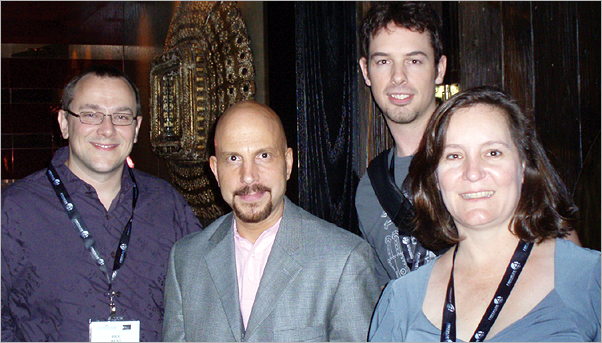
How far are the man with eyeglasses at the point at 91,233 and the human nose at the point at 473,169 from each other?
1246 millimetres

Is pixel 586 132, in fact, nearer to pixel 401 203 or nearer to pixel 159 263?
pixel 401 203

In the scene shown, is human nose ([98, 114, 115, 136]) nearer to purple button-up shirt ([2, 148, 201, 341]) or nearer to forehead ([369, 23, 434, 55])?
purple button-up shirt ([2, 148, 201, 341])

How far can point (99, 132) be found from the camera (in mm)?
2463

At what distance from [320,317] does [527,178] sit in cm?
71

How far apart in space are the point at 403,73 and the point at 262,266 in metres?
0.75

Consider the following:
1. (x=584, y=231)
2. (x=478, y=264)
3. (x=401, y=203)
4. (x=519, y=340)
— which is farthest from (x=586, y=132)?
(x=519, y=340)

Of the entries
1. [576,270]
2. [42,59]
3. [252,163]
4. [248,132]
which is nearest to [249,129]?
[248,132]

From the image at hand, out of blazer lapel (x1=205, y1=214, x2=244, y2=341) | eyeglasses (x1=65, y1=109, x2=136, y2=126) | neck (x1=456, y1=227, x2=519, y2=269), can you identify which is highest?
eyeglasses (x1=65, y1=109, x2=136, y2=126)

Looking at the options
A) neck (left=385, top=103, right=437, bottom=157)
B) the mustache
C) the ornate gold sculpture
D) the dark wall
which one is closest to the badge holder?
the mustache

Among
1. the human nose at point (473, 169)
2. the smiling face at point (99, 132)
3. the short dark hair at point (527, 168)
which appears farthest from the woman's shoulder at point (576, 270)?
the smiling face at point (99, 132)

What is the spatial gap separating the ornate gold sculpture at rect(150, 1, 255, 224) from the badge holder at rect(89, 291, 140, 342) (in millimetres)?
1378

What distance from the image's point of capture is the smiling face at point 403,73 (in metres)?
2.23

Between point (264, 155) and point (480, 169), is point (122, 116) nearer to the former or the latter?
point (264, 155)

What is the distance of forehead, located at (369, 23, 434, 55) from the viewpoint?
A: 7.39ft
